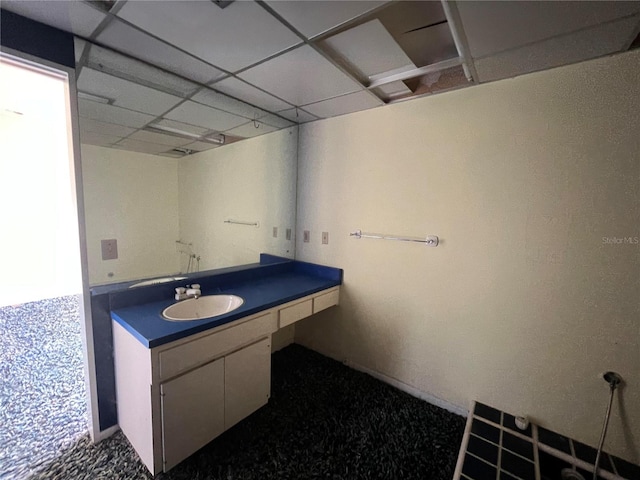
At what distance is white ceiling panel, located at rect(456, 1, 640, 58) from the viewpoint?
3.29 ft

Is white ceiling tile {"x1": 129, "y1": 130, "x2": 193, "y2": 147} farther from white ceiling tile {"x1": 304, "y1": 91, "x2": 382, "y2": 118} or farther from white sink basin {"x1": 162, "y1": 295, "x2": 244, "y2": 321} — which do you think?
white sink basin {"x1": 162, "y1": 295, "x2": 244, "y2": 321}

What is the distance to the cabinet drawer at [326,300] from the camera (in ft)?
6.89

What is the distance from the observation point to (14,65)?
119 cm

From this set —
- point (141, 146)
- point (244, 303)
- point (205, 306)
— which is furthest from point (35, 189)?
point (244, 303)

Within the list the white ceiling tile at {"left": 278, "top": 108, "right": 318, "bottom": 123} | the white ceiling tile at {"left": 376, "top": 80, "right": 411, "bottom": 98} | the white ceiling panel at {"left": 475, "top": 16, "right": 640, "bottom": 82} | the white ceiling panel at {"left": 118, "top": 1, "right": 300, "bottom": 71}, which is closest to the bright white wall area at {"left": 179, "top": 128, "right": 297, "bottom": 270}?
the white ceiling tile at {"left": 278, "top": 108, "right": 318, "bottom": 123}

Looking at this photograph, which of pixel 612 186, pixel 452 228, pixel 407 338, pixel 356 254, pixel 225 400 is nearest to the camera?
pixel 612 186

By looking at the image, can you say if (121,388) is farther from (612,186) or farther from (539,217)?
(612,186)

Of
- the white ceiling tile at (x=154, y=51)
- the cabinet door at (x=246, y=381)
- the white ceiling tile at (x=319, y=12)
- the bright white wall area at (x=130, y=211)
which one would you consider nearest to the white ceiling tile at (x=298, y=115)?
the white ceiling tile at (x=154, y=51)

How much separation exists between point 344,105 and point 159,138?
1519mm

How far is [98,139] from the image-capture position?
5.28 feet

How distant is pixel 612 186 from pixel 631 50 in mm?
642

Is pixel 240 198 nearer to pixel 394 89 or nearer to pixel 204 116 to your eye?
pixel 204 116

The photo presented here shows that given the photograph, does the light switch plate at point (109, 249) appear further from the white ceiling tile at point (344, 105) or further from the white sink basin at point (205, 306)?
the white ceiling tile at point (344, 105)

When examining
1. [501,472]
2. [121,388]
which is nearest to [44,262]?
[121,388]
